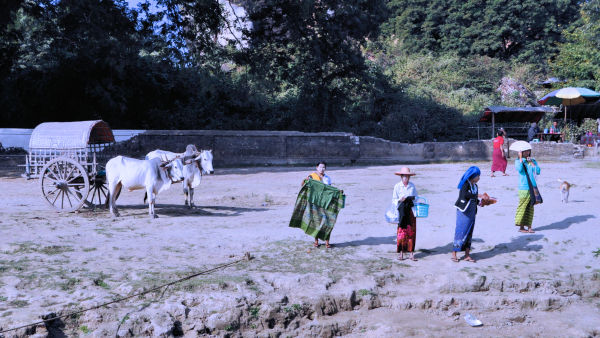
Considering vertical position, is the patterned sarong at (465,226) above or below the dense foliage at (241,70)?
below

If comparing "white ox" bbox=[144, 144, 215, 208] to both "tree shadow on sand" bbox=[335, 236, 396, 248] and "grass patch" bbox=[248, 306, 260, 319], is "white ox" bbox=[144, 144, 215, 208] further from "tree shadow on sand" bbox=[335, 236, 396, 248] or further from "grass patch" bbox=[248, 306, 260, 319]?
"grass patch" bbox=[248, 306, 260, 319]

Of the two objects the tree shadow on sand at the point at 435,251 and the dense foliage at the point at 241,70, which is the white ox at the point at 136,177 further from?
the dense foliage at the point at 241,70

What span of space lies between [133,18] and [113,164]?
32.7ft

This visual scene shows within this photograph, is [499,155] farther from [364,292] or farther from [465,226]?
[364,292]

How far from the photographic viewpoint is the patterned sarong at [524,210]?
9.12 metres

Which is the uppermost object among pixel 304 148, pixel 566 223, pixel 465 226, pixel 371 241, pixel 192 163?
pixel 304 148

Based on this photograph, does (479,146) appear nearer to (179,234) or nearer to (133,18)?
(133,18)

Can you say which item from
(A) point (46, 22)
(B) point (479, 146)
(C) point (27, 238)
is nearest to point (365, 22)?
(B) point (479, 146)

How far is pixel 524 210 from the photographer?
918 centimetres

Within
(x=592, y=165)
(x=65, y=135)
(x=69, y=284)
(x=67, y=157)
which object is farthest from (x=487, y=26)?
(x=69, y=284)

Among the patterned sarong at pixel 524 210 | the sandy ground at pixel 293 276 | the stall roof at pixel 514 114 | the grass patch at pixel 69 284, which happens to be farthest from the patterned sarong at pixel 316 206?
the stall roof at pixel 514 114

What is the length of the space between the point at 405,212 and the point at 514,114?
22.2m

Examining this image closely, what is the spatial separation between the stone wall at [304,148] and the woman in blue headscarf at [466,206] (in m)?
14.1

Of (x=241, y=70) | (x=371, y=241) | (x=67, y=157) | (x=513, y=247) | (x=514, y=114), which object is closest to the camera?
(x=513, y=247)
